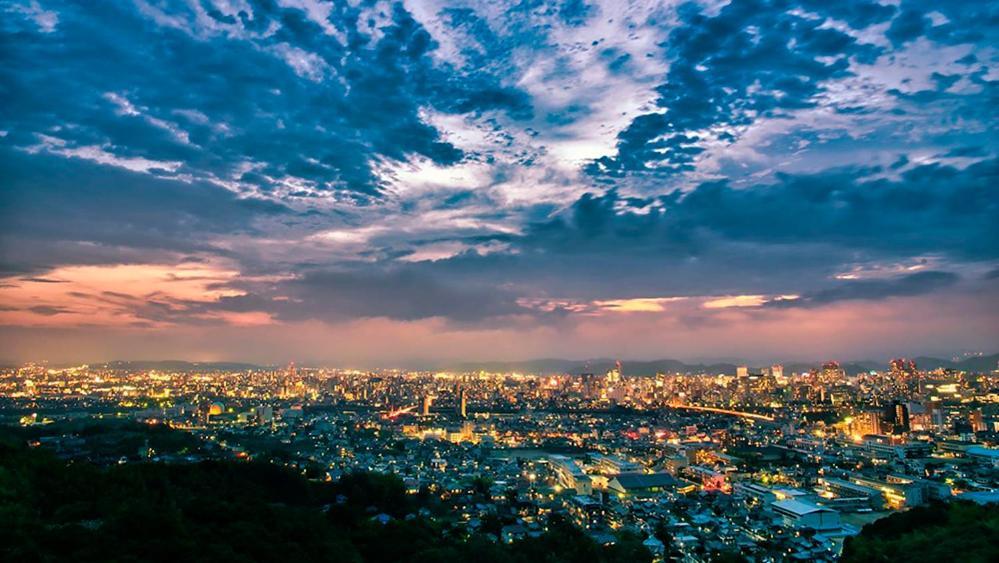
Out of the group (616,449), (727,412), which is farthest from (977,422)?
(616,449)

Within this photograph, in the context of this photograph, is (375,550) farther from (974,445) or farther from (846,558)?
(974,445)

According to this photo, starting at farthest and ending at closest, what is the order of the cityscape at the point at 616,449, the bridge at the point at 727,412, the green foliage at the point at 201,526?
the bridge at the point at 727,412, the cityscape at the point at 616,449, the green foliage at the point at 201,526

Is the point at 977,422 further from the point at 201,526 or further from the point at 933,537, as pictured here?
the point at 201,526

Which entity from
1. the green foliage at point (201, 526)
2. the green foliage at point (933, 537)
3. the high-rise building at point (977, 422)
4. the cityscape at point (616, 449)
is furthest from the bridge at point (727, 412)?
the green foliage at point (201, 526)

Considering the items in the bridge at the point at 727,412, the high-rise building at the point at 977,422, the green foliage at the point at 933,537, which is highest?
the green foliage at the point at 933,537

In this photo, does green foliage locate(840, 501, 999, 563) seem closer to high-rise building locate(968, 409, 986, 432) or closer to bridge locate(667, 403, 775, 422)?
high-rise building locate(968, 409, 986, 432)

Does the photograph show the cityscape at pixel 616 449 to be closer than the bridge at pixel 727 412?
Yes

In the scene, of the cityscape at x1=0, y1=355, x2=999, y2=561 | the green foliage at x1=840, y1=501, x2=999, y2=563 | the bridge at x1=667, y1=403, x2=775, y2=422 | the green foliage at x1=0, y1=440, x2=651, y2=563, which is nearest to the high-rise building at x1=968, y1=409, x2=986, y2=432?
the cityscape at x1=0, y1=355, x2=999, y2=561

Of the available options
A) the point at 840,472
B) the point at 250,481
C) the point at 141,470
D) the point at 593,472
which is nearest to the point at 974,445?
the point at 840,472

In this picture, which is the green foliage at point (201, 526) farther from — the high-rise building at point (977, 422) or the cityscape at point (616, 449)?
the high-rise building at point (977, 422)

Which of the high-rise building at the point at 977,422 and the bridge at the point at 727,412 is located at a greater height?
the high-rise building at the point at 977,422
